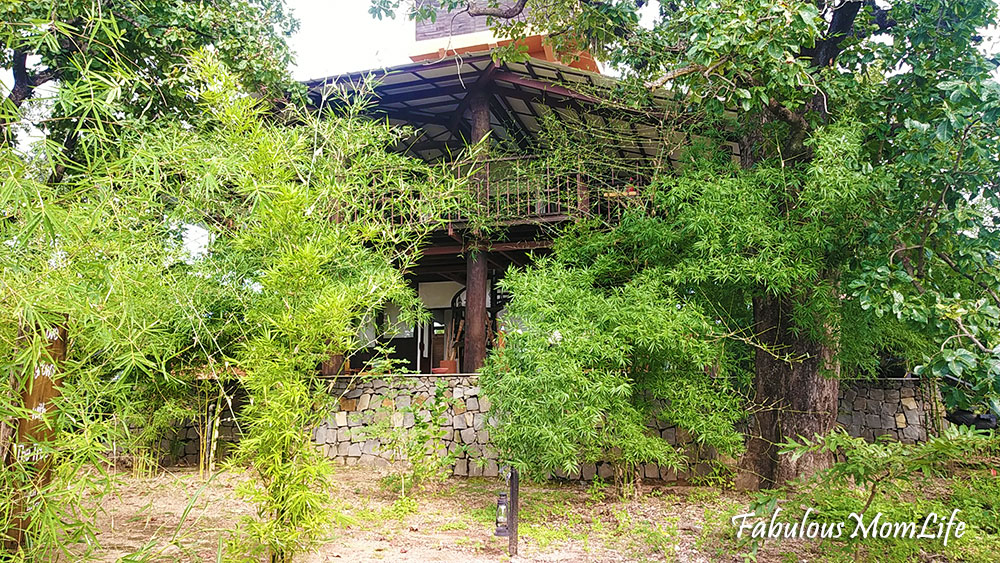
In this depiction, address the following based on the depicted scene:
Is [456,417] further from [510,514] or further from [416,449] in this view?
[510,514]

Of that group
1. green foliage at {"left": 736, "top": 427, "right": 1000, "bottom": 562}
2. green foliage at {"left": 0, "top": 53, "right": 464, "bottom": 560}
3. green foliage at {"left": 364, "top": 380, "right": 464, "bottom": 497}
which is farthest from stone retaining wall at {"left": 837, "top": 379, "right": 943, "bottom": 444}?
green foliage at {"left": 0, "top": 53, "right": 464, "bottom": 560}

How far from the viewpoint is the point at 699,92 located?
16.4 feet

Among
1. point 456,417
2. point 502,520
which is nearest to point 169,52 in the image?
point 456,417

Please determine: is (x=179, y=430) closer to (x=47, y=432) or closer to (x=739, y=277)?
(x=47, y=432)

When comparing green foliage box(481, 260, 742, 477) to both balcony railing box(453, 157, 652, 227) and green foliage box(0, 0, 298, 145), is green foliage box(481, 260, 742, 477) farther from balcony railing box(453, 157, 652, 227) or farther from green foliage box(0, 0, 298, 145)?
green foliage box(0, 0, 298, 145)

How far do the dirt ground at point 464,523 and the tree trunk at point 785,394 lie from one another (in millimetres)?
489

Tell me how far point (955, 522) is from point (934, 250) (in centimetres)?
192

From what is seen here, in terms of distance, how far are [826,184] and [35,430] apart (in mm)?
5090

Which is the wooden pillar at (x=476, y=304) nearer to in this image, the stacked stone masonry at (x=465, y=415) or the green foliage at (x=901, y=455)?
the stacked stone masonry at (x=465, y=415)

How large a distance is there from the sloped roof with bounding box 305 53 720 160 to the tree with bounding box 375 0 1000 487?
916 millimetres

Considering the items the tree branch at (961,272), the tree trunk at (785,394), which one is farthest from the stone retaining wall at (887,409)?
the tree branch at (961,272)

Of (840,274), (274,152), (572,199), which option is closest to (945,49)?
(840,274)

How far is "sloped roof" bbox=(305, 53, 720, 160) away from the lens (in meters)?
7.39

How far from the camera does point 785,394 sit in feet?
19.7
